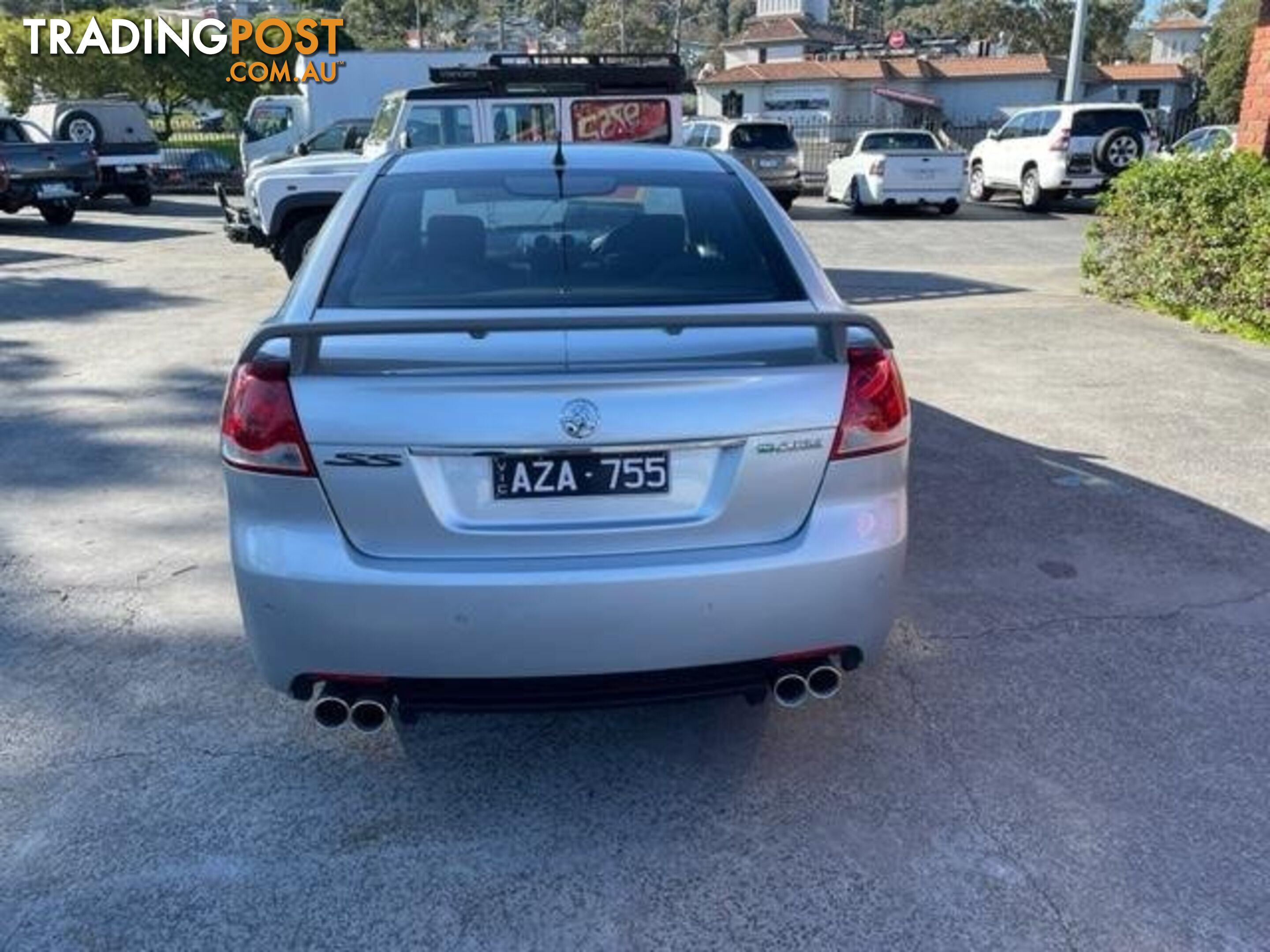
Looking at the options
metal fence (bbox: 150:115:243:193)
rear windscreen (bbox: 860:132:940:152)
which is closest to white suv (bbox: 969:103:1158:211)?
rear windscreen (bbox: 860:132:940:152)

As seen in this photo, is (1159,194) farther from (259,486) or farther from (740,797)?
(259,486)

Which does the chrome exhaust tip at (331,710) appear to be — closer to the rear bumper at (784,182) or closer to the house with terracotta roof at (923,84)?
the rear bumper at (784,182)

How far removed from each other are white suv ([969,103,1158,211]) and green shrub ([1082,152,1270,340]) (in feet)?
33.1

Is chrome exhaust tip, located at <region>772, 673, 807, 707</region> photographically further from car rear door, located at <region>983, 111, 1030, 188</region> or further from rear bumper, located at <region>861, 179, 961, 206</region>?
car rear door, located at <region>983, 111, 1030, 188</region>

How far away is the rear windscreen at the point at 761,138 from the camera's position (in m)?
20.5

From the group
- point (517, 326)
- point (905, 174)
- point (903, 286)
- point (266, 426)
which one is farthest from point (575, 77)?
point (905, 174)

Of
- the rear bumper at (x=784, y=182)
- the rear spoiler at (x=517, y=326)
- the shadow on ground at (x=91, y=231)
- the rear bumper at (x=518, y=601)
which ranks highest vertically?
the rear spoiler at (x=517, y=326)

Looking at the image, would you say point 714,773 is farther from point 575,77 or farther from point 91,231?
point 91,231

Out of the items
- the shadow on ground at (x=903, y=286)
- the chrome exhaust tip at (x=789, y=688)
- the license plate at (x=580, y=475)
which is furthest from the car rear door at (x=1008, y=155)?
the license plate at (x=580, y=475)

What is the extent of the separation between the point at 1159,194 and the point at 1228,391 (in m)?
3.18

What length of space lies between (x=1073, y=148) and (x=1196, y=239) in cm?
1220

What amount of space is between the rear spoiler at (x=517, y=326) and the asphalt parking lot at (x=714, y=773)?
29.5 inches

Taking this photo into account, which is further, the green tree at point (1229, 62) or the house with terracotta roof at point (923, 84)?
the house with terracotta roof at point (923, 84)

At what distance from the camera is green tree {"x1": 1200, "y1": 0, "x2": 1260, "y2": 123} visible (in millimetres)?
54562
